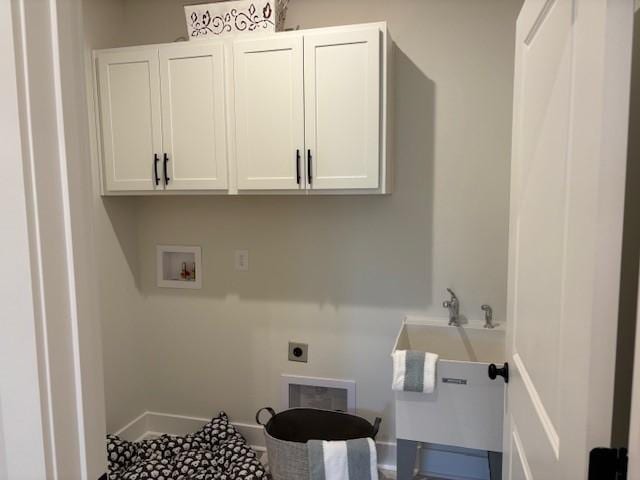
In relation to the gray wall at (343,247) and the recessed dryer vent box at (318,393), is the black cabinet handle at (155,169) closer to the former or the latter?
the gray wall at (343,247)

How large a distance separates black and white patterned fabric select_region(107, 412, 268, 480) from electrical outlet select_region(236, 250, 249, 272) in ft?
2.93

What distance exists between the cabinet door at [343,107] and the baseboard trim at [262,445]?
4.81 ft

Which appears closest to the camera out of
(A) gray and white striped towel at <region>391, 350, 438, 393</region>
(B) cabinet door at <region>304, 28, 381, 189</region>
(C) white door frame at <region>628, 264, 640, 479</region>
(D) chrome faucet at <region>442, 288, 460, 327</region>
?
(C) white door frame at <region>628, 264, 640, 479</region>

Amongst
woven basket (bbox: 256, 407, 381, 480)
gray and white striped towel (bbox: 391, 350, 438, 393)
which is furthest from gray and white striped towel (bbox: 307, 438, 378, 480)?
gray and white striped towel (bbox: 391, 350, 438, 393)

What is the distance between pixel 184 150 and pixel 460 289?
5.07 ft

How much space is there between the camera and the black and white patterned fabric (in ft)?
7.32

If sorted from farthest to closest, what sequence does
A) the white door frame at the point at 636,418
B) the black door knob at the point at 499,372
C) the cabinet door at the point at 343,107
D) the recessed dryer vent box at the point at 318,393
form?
the recessed dryer vent box at the point at 318,393, the cabinet door at the point at 343,107, the black door knob at the point at 499,372, the white door frame at the point at 636,418

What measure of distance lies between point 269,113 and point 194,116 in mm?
390

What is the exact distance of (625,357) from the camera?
77cm

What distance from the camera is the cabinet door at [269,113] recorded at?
1996mm

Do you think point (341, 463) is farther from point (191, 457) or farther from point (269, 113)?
point (269, 113)

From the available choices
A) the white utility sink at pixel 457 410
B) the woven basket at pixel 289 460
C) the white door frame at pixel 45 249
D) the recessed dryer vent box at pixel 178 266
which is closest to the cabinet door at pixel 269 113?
the recessed dryer vent box at pixel 178 266

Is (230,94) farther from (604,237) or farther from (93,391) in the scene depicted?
(604,237)

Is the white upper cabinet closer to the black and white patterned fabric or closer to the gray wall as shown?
the gray wall
